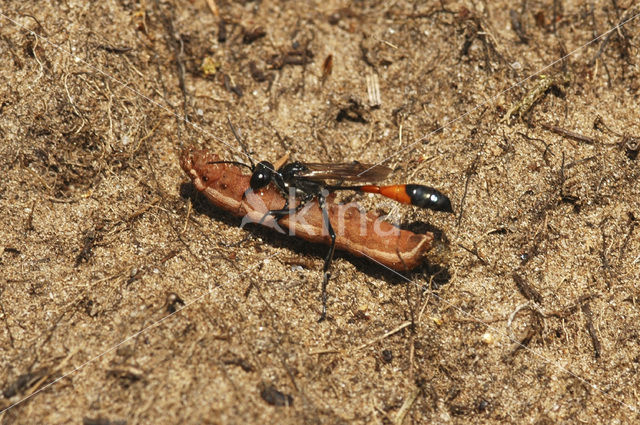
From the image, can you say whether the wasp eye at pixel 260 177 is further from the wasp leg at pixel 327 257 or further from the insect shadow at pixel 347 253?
the wasp leg at pixel 327 257

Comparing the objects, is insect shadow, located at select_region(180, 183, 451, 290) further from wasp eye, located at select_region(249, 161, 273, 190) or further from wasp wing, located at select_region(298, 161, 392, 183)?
wasp wing, located at select_region(298, 161, 392, 183)

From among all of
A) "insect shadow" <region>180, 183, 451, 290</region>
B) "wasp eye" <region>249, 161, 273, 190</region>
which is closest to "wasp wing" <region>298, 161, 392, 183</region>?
"wasp eye" <region>249, 161, 273, 190</region>

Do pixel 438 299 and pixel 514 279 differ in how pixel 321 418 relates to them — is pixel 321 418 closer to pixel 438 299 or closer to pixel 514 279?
pixel 438 299

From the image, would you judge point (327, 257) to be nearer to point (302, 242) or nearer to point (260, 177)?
point (302, 242)

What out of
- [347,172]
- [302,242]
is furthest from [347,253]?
[347,172]

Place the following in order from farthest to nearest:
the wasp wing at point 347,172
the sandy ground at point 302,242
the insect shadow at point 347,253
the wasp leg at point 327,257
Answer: the wasp wing at point 347,172 → the insect shadow at point 347,253 → the wasp leg at point 327,257 → the sandy ground at point 302,242

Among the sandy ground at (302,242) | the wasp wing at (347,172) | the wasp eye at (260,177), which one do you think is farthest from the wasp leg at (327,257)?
the wasp eye at (260,177)
